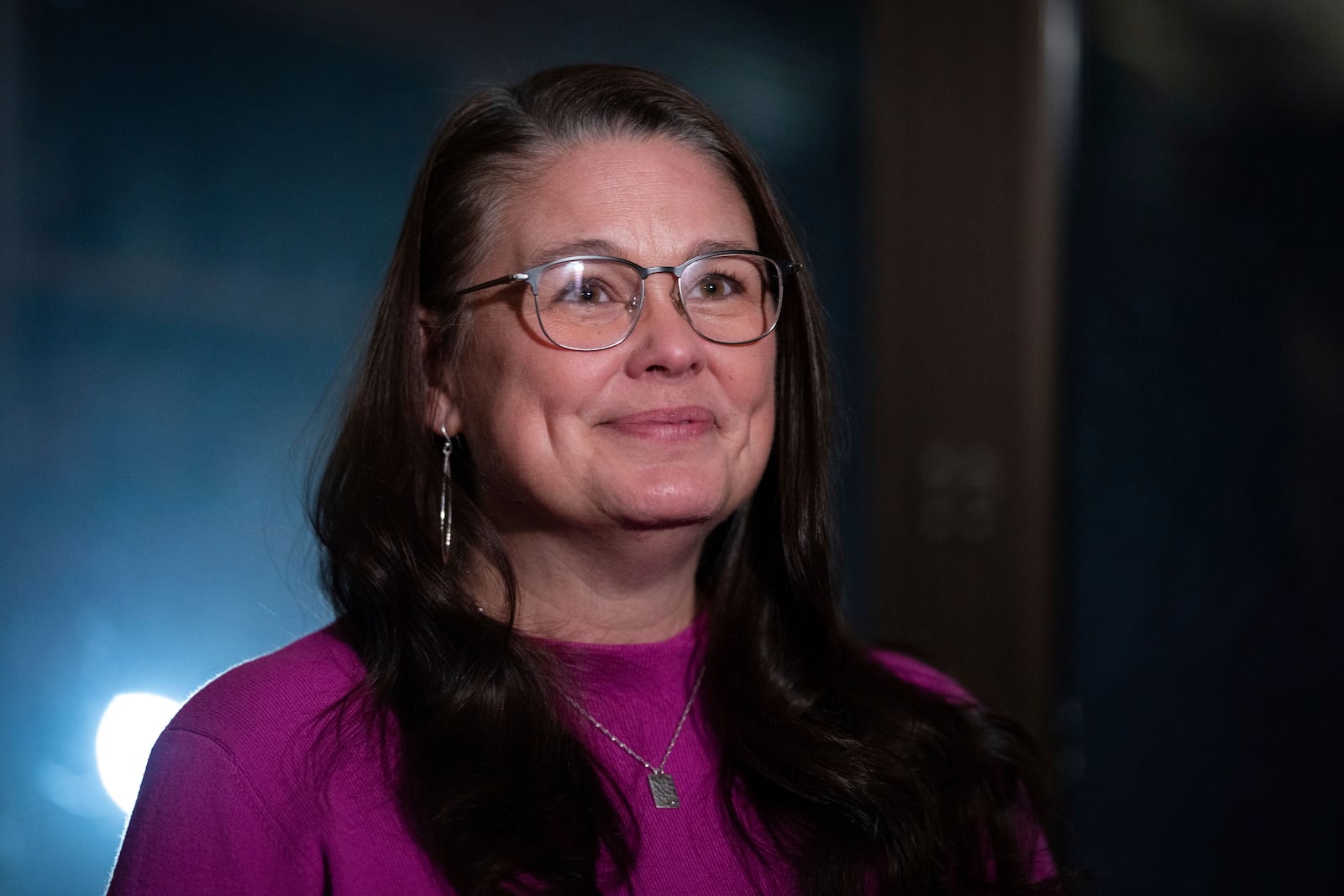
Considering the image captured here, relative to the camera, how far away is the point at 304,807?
3.97ft

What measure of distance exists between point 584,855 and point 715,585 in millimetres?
488

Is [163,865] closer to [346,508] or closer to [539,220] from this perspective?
[346,508]

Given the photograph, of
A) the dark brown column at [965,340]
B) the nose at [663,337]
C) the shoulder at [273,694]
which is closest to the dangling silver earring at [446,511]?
the shoulder at [273,694]

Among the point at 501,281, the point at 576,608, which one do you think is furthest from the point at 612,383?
the point at 576,608

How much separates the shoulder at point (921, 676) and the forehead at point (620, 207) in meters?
0.64

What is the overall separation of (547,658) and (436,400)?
35cm

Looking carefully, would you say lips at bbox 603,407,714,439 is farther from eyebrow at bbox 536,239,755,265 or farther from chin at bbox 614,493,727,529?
eyebrow at bbox 536,239,755,265

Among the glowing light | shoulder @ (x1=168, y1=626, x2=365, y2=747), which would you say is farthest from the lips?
the glowing light

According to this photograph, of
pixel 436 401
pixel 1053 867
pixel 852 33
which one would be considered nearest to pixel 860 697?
pixel 1053 867

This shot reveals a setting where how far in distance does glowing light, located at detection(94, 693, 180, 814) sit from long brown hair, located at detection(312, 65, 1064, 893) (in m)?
0.46

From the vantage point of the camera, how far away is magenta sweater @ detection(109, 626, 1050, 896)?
3.81 ft

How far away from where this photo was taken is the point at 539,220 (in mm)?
1407

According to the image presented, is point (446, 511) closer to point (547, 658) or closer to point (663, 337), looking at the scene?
point (547, 658)

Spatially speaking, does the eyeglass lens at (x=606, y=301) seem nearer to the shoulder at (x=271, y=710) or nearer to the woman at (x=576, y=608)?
the woman at (x=576, y=608)
